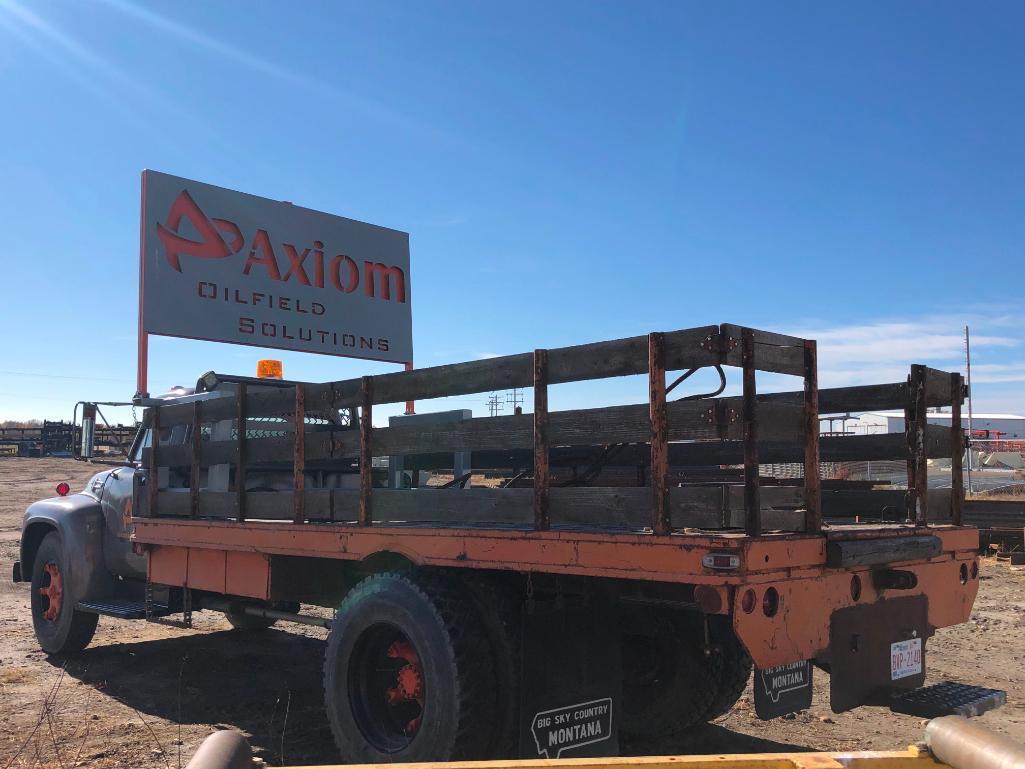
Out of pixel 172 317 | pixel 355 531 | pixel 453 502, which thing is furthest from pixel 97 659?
pixel 453 502

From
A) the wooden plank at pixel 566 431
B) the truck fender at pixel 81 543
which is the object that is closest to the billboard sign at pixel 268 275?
the truck fender at pixel 81 543

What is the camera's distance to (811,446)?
345 centimetres

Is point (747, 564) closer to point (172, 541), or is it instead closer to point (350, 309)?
point (172, 541)

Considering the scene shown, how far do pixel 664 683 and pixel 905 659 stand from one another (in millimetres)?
1282

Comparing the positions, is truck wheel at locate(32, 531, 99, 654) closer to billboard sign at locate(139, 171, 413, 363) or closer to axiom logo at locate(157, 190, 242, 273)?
billboard sign at locate(139, 171, 413, 363)

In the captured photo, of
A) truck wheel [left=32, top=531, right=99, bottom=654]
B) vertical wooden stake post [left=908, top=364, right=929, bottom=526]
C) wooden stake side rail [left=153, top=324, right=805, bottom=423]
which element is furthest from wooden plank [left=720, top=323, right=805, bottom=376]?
truck wheel [left=32, top=531, right=99, bottom=654]

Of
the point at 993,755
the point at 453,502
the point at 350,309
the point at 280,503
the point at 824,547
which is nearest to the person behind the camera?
the point at 993,755

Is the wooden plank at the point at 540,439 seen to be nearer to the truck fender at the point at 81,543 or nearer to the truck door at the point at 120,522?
the truck door at the point at 120,522

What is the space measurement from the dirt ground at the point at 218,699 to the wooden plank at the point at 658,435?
2.23 m

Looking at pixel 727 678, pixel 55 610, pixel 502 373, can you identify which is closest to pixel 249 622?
pixel 55 610

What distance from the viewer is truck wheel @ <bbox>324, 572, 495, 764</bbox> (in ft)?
12.0

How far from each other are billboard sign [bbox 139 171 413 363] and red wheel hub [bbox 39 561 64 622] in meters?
2.30

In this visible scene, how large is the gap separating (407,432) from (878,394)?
7.86 ft

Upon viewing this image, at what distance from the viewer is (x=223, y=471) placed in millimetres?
6008
